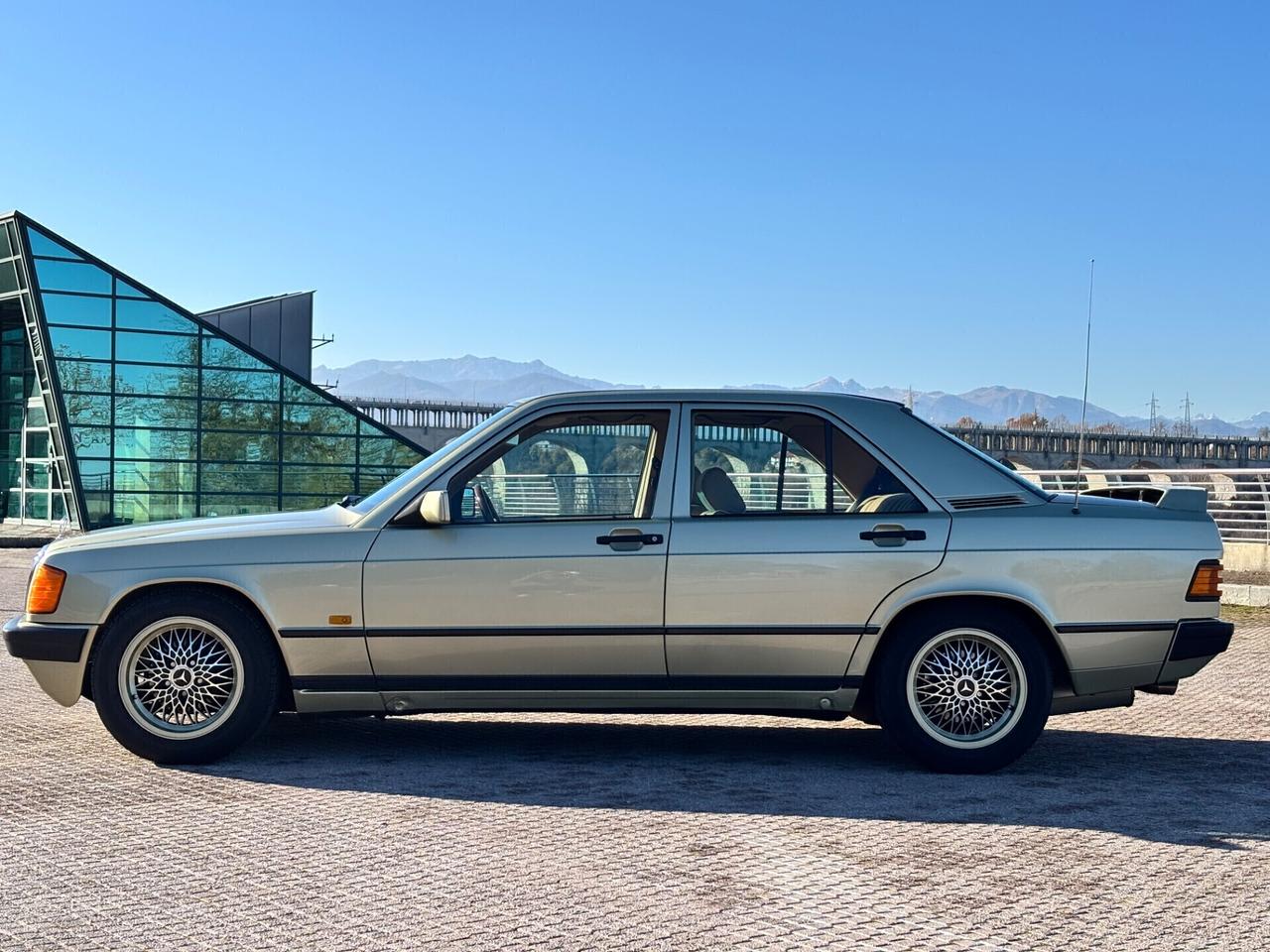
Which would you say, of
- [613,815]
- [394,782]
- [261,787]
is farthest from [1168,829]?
[261,787]

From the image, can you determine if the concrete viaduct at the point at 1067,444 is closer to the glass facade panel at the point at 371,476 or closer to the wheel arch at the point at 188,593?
the glass facade panel at the point at 371,476

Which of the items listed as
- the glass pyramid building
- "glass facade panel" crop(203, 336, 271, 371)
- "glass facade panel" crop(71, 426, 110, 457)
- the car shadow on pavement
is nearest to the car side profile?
the car shadow on pavement

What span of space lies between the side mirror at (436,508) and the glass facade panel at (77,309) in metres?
28.4

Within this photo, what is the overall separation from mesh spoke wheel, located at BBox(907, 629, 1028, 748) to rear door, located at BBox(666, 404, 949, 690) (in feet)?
1.07

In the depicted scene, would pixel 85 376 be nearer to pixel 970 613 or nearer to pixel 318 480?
pixel 318 480

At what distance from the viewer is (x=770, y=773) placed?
18.8ft

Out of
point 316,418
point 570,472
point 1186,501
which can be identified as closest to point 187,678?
point 570,472

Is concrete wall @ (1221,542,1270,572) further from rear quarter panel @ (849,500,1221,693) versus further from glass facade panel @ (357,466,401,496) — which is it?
glass facade panel @ (357,466,401,496)

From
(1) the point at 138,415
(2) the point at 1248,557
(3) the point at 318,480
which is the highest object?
(1) the point at 138,415

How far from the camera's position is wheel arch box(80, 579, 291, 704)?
5.79 metres

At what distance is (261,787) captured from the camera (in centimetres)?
532

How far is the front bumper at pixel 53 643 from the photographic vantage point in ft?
18.9

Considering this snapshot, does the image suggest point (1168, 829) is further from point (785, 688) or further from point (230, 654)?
point (230, 654)

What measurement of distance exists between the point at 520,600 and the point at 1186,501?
2945mm
